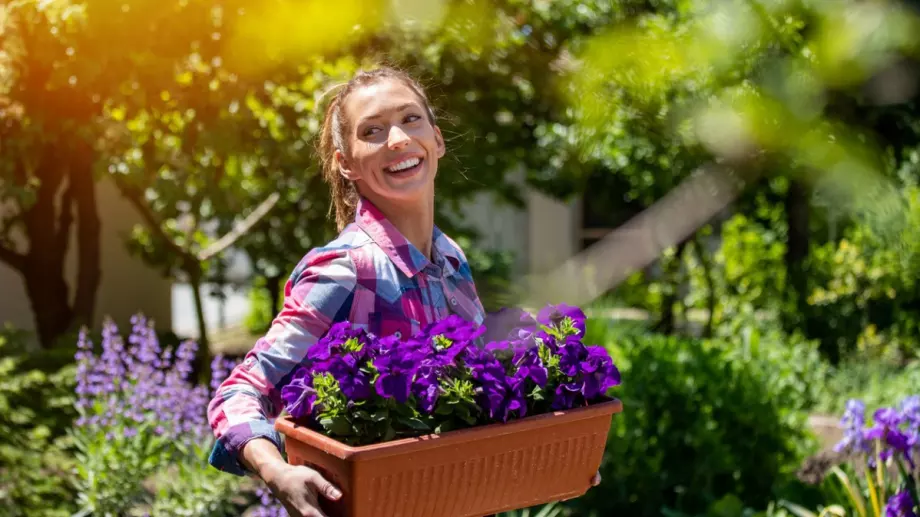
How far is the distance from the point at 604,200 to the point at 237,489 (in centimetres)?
499

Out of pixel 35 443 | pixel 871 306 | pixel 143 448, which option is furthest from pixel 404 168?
pixel 871 306

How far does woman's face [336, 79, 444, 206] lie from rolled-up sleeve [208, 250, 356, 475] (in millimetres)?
162

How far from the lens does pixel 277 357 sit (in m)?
1.56

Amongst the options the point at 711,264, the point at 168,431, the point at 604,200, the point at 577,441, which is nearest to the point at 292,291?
the point at 577,441

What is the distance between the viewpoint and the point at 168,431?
3.36 m

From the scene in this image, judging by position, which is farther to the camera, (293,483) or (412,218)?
(412,218)

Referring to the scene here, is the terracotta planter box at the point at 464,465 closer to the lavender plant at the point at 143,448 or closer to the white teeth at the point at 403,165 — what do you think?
the white teeth at the point at 403,165

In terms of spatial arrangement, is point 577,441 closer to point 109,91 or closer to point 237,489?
point 237,489

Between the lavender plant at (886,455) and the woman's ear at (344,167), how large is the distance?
198 cm

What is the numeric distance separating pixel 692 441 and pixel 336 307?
256 cm

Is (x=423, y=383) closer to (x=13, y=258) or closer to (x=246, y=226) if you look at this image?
(x=246, y=226)

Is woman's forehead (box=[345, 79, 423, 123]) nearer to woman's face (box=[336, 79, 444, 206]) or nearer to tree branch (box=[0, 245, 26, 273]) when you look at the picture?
woman's face (box=[336, 79, 444, 206])

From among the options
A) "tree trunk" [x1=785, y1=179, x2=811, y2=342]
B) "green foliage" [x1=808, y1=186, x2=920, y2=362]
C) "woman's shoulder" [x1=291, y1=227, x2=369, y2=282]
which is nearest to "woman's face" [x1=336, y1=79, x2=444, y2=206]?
"woman's shoulder" [x1=291, y1=227, x2=369, y2=282]

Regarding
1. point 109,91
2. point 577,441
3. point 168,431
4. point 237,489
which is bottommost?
point 237,489
